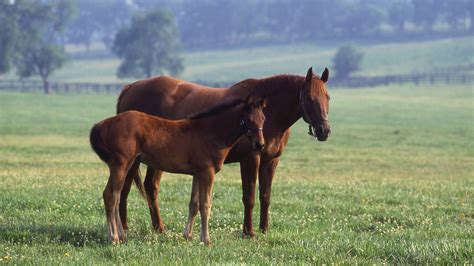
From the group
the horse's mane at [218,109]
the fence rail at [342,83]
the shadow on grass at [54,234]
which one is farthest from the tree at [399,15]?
the shadow on grass at [54,234]

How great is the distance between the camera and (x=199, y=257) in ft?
31.2

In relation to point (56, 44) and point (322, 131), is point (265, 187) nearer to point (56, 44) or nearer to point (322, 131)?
point (322, 131)

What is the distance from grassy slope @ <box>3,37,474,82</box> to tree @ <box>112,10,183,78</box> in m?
7.93

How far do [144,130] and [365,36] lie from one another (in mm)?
156566

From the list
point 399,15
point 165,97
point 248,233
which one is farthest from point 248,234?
point 399,15

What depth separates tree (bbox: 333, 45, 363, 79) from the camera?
11475 cm

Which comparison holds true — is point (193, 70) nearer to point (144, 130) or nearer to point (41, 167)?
point (41, 167)

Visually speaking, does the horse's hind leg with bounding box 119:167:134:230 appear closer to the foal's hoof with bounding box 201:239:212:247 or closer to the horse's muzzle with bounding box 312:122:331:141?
the foal's hoof with bounding box 201:239:212:247

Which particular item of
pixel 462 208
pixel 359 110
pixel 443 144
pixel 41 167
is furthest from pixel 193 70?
pixel 462 208

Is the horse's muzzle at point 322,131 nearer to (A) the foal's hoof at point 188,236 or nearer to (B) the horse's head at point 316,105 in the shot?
(B) the horse's head at point 316,105

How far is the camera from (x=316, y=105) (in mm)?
11898

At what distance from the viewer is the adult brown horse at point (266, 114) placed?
39.2 ft

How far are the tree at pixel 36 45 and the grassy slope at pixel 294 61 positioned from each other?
758cm

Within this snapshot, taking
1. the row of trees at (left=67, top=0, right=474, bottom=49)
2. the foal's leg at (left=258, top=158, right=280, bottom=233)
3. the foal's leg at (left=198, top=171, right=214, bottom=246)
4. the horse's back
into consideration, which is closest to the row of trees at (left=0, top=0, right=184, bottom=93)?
the row of trees at (left=67, top=0, right=474, bottom=49)
